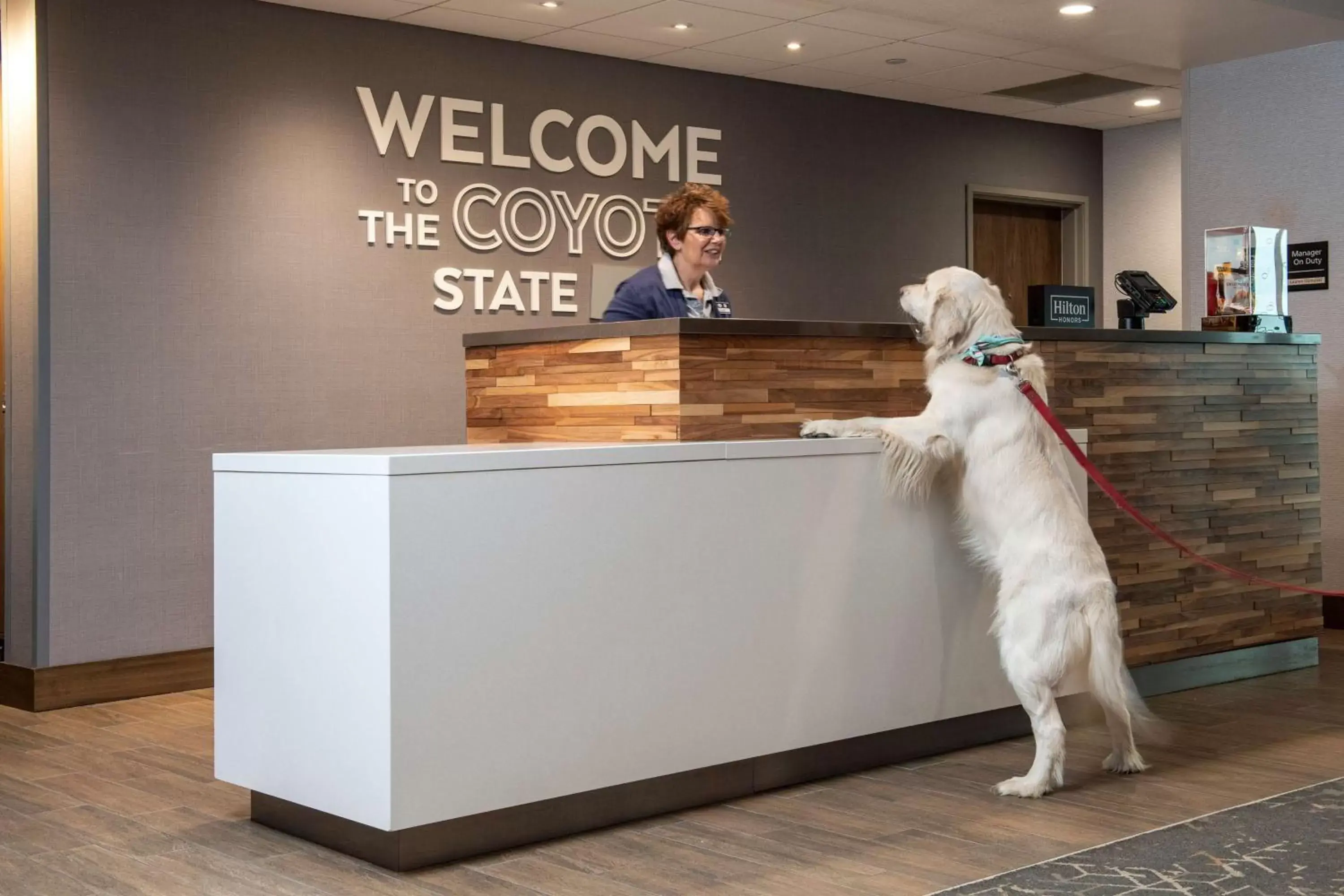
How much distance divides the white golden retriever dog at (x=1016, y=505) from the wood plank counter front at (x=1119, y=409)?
0.90 ft

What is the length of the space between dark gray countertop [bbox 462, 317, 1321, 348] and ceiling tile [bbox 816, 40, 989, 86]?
2.37 metres

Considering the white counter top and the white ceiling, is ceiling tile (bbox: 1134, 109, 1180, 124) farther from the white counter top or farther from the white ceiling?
the white counter top

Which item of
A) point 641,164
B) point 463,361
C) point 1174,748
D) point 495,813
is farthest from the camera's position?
point 641,164

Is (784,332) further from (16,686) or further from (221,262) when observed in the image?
(16,686)

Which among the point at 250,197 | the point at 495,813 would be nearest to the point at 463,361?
the point at 250,197

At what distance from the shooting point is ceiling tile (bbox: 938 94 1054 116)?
332 inches

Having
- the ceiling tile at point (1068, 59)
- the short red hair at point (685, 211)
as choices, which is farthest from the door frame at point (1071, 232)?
the short red hair at point (685, 211)

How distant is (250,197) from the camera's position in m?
5.99

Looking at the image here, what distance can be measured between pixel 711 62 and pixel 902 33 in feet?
3.29

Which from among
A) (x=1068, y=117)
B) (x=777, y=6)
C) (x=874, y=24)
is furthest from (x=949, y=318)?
(x=1068, y=117)

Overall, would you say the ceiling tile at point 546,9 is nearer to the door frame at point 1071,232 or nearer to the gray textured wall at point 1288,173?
the gray textured wall at point 1288,173

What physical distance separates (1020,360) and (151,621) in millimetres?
3513

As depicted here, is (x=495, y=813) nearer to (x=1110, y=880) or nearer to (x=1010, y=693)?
(x=1110, y=880)

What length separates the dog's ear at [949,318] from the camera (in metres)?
4.08
